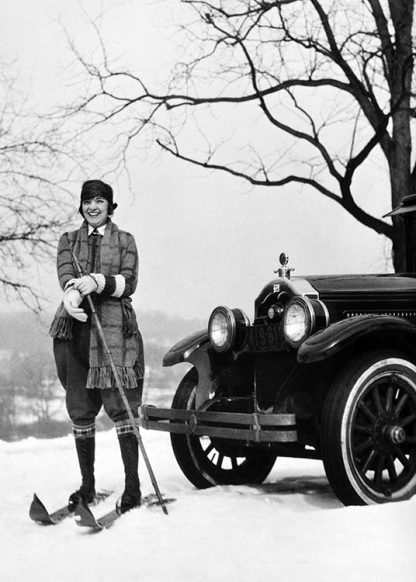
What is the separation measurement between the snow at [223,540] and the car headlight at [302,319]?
1.00 m

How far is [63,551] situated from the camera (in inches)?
171

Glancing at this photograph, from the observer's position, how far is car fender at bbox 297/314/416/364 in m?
4.99

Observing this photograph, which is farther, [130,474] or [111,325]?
[111,325]

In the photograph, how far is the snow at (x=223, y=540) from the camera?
12.6 ft

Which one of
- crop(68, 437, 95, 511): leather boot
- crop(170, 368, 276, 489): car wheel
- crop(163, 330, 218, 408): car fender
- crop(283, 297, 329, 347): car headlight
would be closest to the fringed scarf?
crop(68, 437, 95, 511): leather boot

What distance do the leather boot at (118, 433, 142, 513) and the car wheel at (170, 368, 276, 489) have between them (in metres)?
0.75

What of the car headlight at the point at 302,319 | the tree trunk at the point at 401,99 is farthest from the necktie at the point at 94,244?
the tree trunk at the point at 401,99

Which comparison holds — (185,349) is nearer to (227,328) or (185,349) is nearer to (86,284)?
(227,328)

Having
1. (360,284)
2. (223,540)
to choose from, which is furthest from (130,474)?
(360,284)

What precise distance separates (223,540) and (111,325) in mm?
1536

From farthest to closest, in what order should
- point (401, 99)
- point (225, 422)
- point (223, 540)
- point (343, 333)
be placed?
point (401, 99), point (225, 422), point (343, 333), point (223, 540)

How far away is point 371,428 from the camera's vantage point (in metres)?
5.14

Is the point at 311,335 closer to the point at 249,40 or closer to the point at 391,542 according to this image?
the point at 391,542

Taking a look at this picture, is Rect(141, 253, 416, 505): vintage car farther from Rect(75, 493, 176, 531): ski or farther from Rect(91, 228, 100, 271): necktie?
Rect(91, 228, 100, 271): necktie
